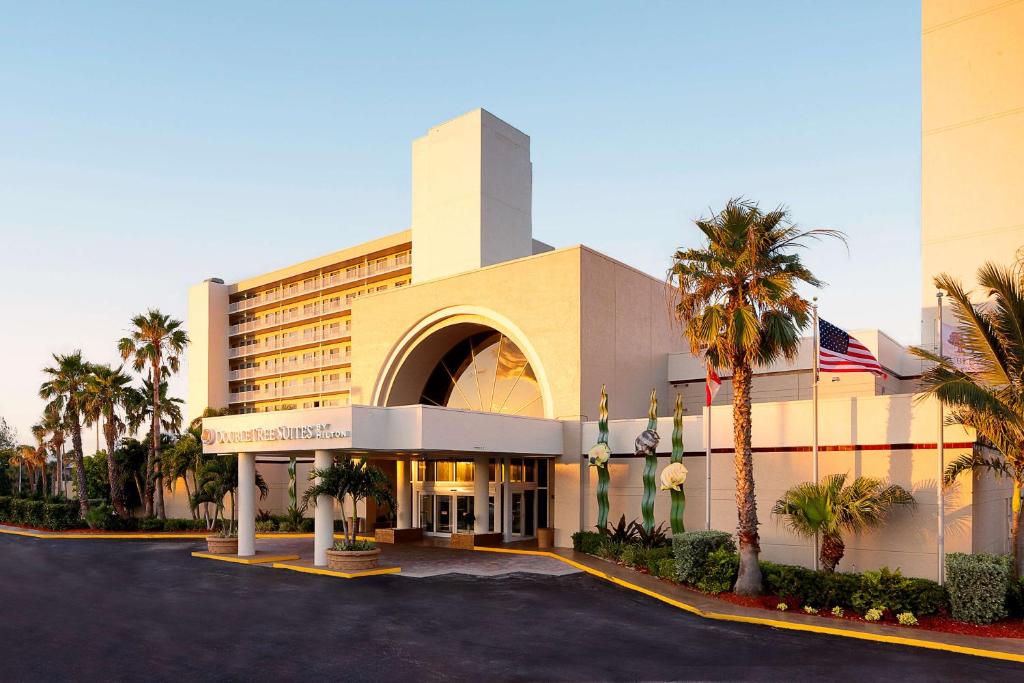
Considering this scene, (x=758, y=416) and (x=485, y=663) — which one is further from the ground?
(x=758, y=416)

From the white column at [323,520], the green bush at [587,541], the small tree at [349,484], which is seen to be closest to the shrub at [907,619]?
the green bush at [587,541]

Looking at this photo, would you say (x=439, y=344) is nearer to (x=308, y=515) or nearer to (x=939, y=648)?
(x=308, y=515)

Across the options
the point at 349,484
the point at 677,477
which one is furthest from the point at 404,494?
the point at 677,477

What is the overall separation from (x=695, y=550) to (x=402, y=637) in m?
9.31

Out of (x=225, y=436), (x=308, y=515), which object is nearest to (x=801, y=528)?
(x=225, y=436)

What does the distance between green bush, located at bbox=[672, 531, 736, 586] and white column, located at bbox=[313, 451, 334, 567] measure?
12.1 m

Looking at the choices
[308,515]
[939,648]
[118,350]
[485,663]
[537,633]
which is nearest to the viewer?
[485,663]

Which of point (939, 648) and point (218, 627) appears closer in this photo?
point (939, 648)

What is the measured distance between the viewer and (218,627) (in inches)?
696

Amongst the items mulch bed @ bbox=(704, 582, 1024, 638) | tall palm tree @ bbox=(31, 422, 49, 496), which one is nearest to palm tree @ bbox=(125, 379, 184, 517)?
tall palm tree @ bbox=(31, 422, 49, 496)

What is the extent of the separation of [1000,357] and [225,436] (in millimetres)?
26110

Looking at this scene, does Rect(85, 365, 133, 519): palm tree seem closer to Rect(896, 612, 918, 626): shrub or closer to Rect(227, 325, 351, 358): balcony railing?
Rect(227, 325, 351, 358): balcony railing

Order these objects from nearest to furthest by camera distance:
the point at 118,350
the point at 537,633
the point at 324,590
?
the point at 537,633 < the point at 324,590 < the point at 118,350

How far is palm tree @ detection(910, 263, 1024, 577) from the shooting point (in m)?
17.8
